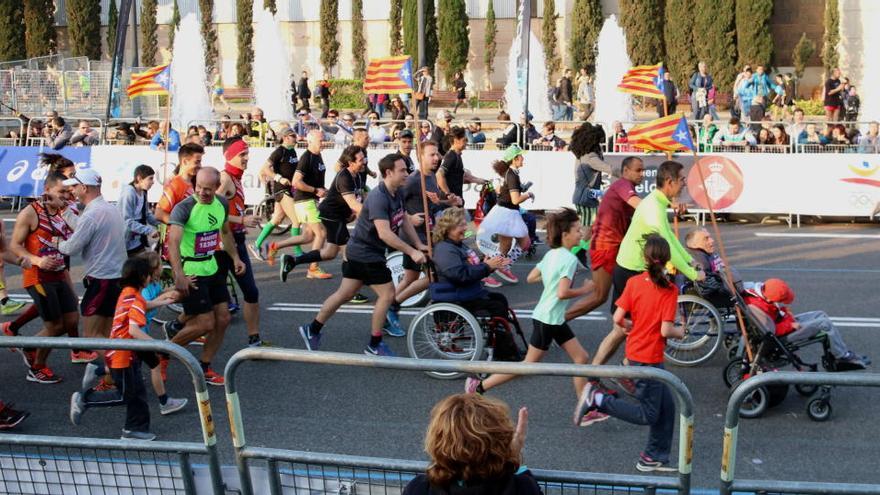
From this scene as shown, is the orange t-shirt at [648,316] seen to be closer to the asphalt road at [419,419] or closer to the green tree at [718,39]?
the asphalt road at [419,419]

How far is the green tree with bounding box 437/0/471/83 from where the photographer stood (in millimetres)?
47219

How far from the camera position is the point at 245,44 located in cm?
5188

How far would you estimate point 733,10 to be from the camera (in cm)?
3700

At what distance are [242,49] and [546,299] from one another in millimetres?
46206

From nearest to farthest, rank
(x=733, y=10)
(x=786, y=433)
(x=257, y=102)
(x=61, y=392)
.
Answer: (x=786, y=433) < (x=61, y=392) < (x=733, y=10) < (x=257, y=102)

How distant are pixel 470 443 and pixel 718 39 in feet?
115

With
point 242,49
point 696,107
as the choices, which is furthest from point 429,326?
point 242,49

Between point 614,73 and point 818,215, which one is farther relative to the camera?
point 614,73

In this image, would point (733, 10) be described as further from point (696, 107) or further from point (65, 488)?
point (65, 488)

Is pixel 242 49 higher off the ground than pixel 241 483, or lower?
higher

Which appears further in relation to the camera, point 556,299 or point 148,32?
point 148,32

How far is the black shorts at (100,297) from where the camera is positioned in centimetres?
834

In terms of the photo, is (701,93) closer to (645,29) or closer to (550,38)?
(645,29)

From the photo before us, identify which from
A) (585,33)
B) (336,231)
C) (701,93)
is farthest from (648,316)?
(585,33)
